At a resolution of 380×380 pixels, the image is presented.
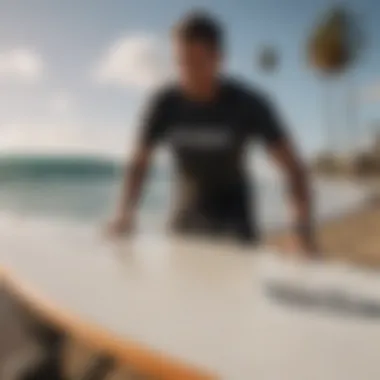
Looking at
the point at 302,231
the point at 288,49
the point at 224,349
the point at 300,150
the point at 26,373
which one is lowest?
the point at 26,373

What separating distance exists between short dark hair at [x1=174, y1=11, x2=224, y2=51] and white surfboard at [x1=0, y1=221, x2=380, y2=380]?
1.14 ft

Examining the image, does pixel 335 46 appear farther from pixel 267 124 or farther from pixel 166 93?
pixel 166 93

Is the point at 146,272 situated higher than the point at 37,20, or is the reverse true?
the point at 37,20

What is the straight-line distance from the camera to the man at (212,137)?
3.77ft

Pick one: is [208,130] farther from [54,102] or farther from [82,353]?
[82,353]

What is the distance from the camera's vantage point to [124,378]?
1064mm

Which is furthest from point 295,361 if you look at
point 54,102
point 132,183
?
point 54,102

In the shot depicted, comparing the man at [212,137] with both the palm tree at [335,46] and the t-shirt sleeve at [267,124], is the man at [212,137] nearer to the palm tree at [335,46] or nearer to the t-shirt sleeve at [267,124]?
the t-shirt sleeve at [267,124]

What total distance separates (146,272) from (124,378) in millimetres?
176

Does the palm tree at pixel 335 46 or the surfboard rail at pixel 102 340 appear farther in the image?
the palm tree at pixel 335 46

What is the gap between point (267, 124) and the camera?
115cm

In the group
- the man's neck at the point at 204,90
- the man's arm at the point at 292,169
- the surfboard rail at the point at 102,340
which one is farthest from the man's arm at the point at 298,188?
the surfboard rail at the point at 102,340

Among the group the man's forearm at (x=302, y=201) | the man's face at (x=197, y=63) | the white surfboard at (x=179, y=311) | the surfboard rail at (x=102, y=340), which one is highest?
the man's face at (x=197, y=63)

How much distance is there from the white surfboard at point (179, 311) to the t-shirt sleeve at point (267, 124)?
0.19m
